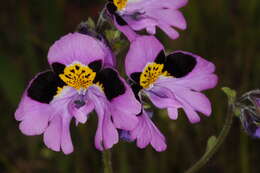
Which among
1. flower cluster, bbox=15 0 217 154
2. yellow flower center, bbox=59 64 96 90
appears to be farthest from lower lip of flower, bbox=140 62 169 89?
yellow flower center, bbox=59 64 96 90

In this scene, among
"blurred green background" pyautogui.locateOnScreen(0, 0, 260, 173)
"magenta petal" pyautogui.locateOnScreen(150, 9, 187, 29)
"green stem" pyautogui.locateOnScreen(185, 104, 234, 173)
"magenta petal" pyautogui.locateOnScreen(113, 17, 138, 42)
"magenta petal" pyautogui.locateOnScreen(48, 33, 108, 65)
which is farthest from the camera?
"blurred green background" pyautogui.locateOnScreen(0, 0, 260, 173)

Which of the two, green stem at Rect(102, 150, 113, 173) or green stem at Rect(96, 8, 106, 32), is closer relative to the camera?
green stem at Rect(96, 8, 106, 32)

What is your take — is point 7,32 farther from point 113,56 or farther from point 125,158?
point 113,56

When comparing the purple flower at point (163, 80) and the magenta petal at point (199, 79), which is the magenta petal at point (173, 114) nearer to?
the purple flower at point (163, 80)

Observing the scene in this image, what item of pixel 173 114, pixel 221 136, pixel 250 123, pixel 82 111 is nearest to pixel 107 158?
pixel 173 114

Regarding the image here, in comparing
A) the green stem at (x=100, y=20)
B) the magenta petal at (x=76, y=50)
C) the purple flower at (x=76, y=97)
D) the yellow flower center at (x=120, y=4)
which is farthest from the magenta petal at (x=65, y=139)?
the yellow flower center at (x=120, y=4)

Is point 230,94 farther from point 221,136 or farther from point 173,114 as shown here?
point 173,114

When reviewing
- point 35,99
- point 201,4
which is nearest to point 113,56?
point 35,99

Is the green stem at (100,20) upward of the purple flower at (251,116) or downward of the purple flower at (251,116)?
upward

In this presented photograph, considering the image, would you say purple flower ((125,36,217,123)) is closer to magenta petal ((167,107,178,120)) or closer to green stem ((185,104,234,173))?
magenta petal ((167,107,178,120))
